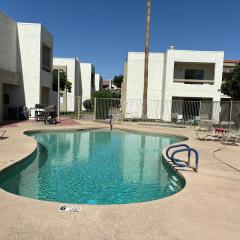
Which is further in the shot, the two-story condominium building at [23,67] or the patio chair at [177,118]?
the patio chair at [177,118]

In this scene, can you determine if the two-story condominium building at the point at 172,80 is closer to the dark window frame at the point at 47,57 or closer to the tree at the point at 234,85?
the tree at the point at 234,85

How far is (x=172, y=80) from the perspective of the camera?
2547cm

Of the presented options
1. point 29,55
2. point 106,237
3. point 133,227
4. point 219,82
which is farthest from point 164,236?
point 219,82

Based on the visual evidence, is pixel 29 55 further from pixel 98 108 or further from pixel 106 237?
pixel 106 237

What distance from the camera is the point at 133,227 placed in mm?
3986

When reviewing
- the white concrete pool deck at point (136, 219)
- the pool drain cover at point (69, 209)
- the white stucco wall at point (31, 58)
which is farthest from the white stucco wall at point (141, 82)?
the pool drain cover at point (69, 209)

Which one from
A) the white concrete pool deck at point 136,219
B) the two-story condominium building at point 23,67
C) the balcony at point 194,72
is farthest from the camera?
the balcony at point 194,72

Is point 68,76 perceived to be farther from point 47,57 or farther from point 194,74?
point 194,74

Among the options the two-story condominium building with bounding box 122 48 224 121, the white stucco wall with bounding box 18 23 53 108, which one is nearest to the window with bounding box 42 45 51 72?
the white stucco wall with bounding box 18 23 53 108

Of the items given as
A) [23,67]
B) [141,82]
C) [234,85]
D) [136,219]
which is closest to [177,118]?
[234,85]

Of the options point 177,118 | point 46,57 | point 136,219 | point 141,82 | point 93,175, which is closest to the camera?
point 136,219

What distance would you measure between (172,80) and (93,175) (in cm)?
1902

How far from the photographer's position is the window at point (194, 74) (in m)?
27.8

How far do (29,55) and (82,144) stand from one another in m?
10.9
